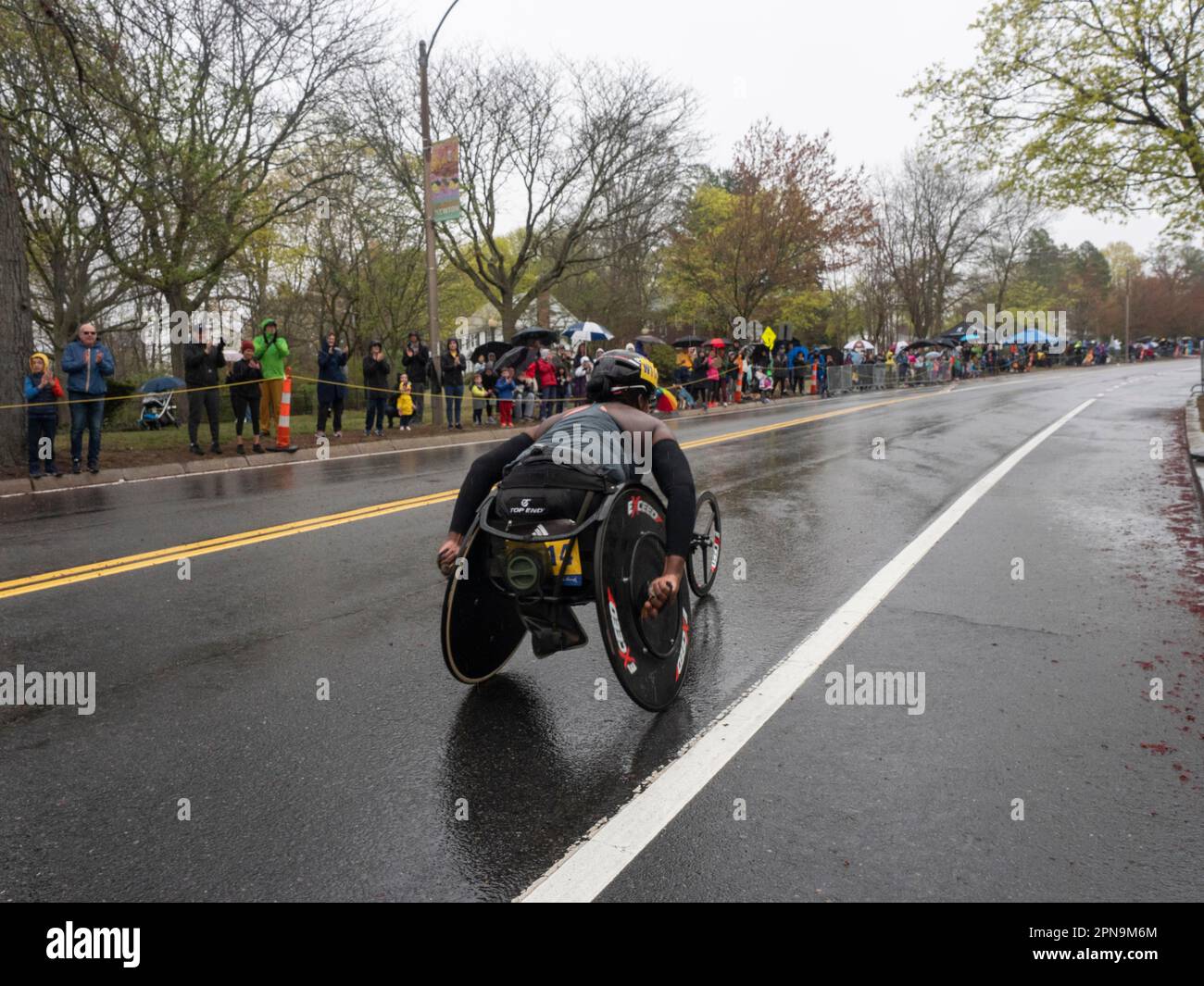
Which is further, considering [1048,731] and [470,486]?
[470,486]

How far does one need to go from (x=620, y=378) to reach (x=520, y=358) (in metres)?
17.9

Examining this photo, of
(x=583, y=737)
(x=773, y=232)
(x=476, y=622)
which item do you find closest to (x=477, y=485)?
(x=476, y=622)

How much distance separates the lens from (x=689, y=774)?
11.3 ft

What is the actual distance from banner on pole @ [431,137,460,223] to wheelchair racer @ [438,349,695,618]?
1643 cm

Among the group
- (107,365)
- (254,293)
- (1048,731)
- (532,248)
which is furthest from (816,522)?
(254,293)

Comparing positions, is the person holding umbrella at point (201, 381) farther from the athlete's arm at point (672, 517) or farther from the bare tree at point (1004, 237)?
the bare tree at point (1004, 237)

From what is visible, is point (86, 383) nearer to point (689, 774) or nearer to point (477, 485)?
point (477, 485)

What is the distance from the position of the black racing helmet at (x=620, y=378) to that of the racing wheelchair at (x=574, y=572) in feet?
1.96

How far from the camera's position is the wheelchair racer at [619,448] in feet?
13.2

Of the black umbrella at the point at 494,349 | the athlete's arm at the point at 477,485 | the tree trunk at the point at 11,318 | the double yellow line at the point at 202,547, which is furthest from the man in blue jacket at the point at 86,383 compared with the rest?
the black umbrella at the point at 494,349

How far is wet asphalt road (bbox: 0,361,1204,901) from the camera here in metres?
2.83
